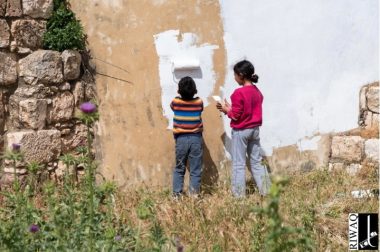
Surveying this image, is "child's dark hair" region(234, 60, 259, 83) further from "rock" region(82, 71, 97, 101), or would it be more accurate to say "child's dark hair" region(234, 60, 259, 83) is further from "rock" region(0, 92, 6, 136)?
"rock" region(0, 92, 6, 136)

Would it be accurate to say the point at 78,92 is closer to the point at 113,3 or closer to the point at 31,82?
the point at 31,82

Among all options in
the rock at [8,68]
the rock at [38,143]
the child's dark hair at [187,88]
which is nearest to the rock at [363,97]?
the child's dark hair at [187,88]

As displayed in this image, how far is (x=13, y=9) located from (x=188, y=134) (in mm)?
1964

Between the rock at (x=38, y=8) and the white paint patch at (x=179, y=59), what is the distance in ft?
3.38

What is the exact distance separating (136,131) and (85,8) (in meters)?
1.28

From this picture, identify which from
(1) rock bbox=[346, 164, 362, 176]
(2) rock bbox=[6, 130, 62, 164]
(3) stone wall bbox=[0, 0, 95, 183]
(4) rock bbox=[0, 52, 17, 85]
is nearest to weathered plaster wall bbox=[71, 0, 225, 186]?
(3) stone wall bbox=[0, 0, 95, 183]

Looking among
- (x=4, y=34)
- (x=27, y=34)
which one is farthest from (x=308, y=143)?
(x=4, y=34)

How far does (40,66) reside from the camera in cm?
488

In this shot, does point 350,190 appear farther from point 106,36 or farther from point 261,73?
point 106,36

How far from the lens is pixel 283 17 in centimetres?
529

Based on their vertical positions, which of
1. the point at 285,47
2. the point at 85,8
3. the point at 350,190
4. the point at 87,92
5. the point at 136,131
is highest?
the point at 85,8

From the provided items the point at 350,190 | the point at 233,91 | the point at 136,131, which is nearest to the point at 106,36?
the point at 136,131

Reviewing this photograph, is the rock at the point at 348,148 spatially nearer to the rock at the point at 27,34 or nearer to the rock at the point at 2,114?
the rock at the point at 27,34

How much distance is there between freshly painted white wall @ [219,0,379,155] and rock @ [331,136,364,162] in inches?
5.1
